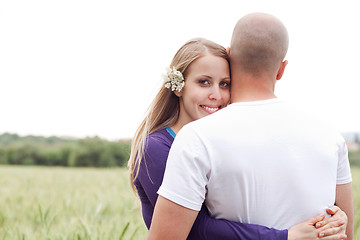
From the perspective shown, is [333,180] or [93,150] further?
[93,150]

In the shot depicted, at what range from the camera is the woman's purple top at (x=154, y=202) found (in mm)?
1702

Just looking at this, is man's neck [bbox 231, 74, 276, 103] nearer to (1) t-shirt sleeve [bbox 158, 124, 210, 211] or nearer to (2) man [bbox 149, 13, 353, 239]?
(2) man [bbox 149, 13, 353, 239]

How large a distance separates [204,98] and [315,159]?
735 millimetres

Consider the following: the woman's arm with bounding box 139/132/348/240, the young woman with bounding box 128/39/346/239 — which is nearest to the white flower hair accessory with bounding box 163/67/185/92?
the young woman with bounding box 128/39/346/239

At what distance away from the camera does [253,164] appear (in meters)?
1.61

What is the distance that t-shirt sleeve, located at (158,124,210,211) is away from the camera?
1611mm

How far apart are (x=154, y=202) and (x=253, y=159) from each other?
2.19 feet

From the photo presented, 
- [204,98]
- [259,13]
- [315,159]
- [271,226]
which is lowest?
[271,226]

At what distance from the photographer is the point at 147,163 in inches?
81.4

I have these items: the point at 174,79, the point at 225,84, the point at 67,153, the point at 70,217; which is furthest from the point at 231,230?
the point at 67,153

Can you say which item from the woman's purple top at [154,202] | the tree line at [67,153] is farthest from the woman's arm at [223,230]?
the tree line at [67,153]

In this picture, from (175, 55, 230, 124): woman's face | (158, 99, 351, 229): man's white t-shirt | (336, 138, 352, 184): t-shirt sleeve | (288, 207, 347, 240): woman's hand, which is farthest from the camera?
(175, 55, 230, 124): woman's face

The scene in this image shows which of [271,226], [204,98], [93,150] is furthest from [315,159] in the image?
[93,150]

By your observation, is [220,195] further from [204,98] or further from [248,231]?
[204,98]
